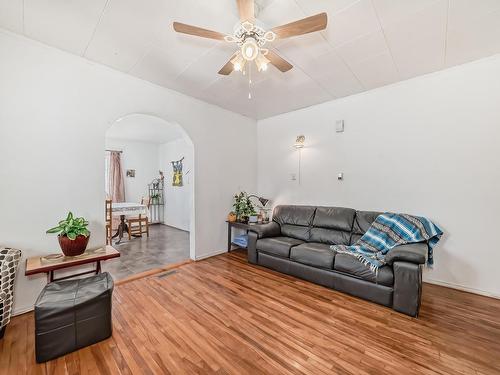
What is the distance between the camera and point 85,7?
1.87 meters

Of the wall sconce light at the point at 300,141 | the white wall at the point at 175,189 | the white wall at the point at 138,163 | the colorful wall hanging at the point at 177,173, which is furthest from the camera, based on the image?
the white wall at the point at 138,163

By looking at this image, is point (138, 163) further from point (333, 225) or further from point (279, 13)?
point (279, 13)

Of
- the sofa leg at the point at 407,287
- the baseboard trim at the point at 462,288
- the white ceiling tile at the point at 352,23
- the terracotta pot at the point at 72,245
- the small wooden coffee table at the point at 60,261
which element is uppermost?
the white ceiling tile at the point at 352,23

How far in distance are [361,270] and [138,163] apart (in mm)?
7030

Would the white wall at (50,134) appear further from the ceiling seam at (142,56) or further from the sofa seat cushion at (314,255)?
the sofa seat cushion at (314,255)

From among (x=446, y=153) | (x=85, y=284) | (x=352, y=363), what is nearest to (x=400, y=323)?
(x=352, y=363)

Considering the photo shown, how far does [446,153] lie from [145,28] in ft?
12.6

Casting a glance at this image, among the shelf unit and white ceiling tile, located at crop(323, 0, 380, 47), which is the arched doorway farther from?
white ceiling tile, located at crop(323, 0, 380, 47)

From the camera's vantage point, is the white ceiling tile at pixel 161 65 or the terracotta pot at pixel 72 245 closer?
the terracotta pot at pixel 72 245

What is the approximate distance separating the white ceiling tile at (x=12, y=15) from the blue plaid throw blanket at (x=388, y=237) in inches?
163

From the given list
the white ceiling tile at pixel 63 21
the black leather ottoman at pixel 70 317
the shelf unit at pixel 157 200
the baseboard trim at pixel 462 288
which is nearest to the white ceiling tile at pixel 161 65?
the white ceiling tile at pixel 63 21

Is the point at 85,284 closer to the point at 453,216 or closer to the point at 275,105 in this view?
the point at 275,105

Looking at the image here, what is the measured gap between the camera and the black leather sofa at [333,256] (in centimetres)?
228

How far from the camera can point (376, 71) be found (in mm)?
2914
